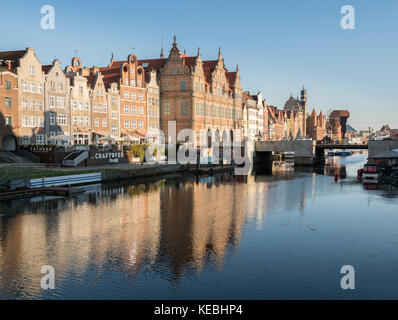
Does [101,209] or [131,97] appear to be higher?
[131,97]

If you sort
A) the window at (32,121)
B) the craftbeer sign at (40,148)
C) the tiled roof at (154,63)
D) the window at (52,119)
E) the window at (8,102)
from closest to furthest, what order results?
1. the craftbeer sign at (40,148)
2. the window at (8,102)
3. the window at (32,121)
4. the window at (52,119)
5. the tiled roof at (154,63)

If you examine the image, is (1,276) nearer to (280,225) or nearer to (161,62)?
(280,225)

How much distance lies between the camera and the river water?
20703mm

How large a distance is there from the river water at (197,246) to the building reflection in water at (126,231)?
0.07 meters

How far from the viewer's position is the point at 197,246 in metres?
27.9

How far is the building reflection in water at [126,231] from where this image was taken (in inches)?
909

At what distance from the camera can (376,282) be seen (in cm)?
2184

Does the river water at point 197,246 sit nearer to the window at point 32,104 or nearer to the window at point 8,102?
the window at point 8,102

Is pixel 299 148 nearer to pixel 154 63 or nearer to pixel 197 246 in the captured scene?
pixel 154 63

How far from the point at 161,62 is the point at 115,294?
288 ft

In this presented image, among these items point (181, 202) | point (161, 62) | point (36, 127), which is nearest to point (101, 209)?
point (181, 202)

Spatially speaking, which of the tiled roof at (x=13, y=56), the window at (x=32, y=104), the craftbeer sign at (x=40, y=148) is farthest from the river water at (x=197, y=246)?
the tiled roof at (x=13, y=56)

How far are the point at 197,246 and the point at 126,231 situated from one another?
21.3 feet
